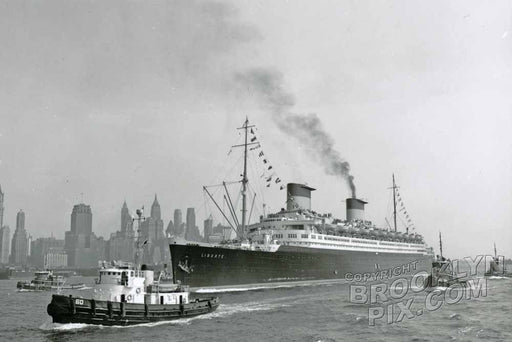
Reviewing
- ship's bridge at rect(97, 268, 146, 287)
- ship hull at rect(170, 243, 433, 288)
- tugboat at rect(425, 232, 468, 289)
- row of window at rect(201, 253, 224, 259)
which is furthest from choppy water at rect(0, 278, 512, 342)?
tugboat at rect(425, 232, 468, 289)

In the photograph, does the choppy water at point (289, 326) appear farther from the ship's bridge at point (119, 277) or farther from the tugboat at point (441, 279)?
the tugboat at point (441, 279)

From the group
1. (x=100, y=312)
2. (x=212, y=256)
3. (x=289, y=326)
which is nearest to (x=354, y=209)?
(x=212, y=256)

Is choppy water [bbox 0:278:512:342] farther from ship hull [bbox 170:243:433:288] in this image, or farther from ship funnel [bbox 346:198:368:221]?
ship funnel [bbox 346:198:368:221]

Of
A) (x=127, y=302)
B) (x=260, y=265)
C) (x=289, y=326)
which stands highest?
(x=260, y=265)

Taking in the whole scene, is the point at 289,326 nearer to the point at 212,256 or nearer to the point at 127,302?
the point at 127,302

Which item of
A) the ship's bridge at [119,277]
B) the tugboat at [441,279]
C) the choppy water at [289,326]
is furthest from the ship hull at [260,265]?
the ship's bridge at [119,277]

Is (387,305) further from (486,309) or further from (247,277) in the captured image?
(247,277)

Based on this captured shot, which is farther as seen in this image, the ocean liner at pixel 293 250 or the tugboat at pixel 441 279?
the tugboat at pixel 441 279
